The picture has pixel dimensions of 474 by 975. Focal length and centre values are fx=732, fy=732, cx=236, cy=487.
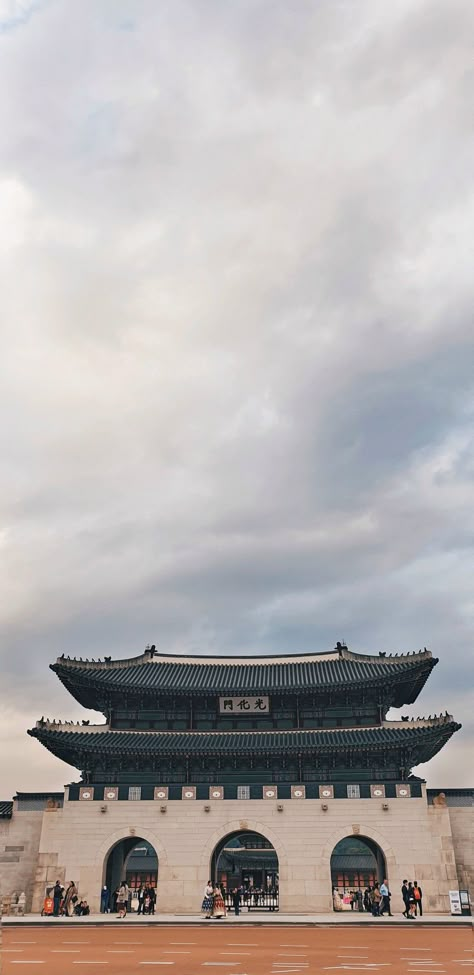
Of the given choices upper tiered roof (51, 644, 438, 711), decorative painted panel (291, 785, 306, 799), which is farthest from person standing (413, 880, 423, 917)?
upper tiered roof (51, 644, 438, 711)

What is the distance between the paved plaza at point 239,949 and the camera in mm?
16219

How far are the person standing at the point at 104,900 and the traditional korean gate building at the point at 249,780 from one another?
0.65 m

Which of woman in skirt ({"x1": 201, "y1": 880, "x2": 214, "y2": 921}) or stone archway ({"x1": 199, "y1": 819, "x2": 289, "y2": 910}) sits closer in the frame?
woman in skirt ({"x1": 201, "y1": 880, "x2": 214, "y2": 921})

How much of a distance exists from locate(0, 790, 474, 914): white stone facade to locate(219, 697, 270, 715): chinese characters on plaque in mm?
4983

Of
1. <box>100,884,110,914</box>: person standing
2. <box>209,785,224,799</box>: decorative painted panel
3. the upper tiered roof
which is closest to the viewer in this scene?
<box>100,884,110,914</box>: person standing

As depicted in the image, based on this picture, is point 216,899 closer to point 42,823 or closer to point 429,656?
point 42,823

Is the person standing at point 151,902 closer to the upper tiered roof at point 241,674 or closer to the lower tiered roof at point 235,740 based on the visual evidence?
the lower tiered roof at point 235,740

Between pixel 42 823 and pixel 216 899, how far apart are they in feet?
38.9

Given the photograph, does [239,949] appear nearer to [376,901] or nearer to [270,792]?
[376,901]

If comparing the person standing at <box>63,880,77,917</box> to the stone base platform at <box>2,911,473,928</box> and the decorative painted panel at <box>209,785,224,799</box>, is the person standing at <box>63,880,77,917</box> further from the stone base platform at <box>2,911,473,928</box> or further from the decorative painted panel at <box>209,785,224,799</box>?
the decorative painted panel at <box>209,785,224,799</box>

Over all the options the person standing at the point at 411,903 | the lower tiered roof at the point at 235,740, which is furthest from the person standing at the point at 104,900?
the person standing at the point at 411,903

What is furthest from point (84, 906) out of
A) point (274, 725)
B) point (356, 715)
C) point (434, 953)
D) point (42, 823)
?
point (434, 953)

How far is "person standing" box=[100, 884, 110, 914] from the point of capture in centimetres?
3503

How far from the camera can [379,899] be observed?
32875 millimetres
